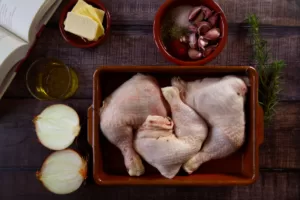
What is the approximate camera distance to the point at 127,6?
0.98m

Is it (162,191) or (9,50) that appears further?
(162,191)

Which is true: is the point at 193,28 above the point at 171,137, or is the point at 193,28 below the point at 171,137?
above

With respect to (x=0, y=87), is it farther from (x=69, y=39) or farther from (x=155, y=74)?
(x=155, y=74)

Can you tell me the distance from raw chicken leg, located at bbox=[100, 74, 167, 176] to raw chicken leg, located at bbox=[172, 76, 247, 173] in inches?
3.2

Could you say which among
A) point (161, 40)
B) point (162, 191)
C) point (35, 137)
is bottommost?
point (162, 191)

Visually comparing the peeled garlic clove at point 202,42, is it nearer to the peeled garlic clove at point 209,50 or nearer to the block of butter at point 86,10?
the peeled garlic clove at point 209,50

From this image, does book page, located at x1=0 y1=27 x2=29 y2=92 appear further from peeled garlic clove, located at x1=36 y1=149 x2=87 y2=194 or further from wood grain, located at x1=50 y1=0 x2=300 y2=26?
peeled garlic clove, located at x1=36 y1=149 x2=87 y2=194

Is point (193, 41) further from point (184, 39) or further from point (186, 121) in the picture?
point (186, 121)

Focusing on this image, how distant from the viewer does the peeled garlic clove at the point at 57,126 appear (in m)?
0.93

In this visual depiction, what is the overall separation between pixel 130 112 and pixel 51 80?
0.80 feet

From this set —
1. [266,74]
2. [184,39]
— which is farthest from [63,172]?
[266,74]

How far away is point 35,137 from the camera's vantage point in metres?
0.99

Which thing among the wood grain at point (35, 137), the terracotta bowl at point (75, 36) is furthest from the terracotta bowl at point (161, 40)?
the wood grain at point (35, 137)

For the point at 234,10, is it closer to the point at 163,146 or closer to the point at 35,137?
the point at 163,146
